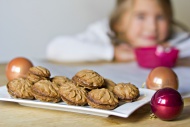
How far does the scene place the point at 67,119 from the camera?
716 mm

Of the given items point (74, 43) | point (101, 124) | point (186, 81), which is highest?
point (74, 43)

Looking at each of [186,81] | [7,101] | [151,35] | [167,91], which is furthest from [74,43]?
[167,91]

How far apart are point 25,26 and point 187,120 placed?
1.44m

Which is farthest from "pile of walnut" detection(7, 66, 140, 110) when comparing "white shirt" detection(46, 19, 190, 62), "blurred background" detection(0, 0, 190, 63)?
"blurred background" detection(0, 0, 190, 63)

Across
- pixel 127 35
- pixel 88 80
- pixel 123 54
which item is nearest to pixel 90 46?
pixel 123 54

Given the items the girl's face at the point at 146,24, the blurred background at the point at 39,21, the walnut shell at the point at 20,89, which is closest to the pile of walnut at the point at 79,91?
the walnut shell at the point at 20,89

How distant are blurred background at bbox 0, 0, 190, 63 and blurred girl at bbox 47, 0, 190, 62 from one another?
24cm

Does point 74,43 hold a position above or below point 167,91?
above

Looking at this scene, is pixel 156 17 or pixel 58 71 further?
pixel 156 17

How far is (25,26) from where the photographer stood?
2025mm

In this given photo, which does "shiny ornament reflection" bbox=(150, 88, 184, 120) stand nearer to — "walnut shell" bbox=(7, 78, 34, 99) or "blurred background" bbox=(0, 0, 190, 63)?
"walnut shell" bbox=(7, 78, 34, 99)

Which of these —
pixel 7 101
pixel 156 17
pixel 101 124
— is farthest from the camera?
pixel 156 17

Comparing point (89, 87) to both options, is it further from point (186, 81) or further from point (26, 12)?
point (26, 12)

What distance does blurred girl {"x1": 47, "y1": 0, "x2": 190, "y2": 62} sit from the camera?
5.34ft
